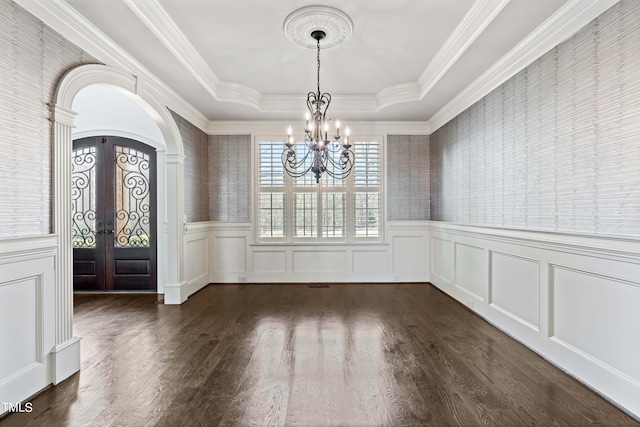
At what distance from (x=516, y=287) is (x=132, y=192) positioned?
549cm

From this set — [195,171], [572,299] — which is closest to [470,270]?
[572,299]

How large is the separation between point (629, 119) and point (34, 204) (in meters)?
4.09

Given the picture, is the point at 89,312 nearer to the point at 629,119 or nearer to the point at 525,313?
the point at 525,313

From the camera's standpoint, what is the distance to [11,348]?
87.4 inches

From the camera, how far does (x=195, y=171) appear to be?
5.39 metres

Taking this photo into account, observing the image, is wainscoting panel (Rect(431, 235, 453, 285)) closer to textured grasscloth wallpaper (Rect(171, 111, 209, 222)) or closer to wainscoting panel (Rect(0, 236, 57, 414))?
textured grasscloth wallpaper (Rect(171, 111, 209, 222))

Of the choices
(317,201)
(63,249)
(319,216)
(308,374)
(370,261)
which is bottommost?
(308,374)

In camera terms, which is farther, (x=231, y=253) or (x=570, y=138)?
(x=231, y=253)

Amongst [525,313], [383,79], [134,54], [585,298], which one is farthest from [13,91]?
[525,313]

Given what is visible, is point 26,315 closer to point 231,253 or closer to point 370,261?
point 231,253

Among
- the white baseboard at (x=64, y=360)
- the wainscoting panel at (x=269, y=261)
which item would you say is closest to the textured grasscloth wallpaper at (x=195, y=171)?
the wainscoting panel at (x=269, y=261)

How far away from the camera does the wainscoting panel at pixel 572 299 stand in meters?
2.21

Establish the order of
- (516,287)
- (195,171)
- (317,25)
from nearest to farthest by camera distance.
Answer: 1. (317,25)
2. (516,287)
3. (195,171)

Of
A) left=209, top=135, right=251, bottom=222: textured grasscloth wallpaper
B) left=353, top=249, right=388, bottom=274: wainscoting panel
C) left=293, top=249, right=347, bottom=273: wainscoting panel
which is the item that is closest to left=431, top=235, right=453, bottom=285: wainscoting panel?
left=353, top=249, right=388, bottom=274: wainscoting panel
